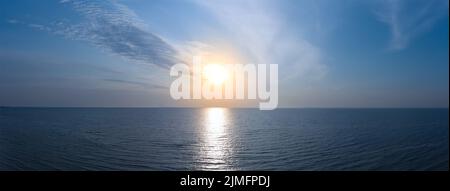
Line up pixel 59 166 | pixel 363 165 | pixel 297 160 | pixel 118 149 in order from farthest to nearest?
pixel 118 149, pixel 297 160, pixel 363 165, pixel 59 166

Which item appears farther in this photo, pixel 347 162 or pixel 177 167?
pixel 347 162

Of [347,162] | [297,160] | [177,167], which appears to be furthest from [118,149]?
[347,162]
